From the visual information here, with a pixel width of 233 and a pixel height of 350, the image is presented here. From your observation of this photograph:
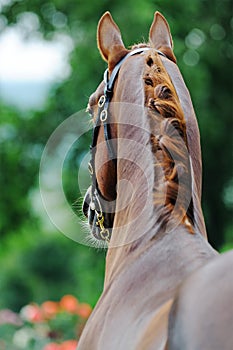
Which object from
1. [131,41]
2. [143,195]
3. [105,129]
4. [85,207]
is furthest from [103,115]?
[131,41]

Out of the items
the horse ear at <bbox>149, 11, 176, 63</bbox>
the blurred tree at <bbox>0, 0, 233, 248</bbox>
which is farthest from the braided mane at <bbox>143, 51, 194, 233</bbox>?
the blurred tree at <bbox>0, 0, 233, 248</bbox>

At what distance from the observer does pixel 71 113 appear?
13906 mm

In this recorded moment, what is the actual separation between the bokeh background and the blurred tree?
0.05 feet

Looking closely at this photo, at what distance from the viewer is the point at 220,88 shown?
1611 cm

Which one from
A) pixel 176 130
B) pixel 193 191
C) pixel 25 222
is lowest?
pixel 25 222

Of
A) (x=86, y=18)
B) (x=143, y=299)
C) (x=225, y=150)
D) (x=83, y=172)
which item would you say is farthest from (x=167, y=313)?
(x=225, y=150)

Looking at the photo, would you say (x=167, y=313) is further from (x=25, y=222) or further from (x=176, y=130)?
(x=25, y=222)

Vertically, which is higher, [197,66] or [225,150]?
[197,66]

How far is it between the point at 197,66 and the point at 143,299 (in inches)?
485

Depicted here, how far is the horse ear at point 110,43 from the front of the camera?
3.37 m

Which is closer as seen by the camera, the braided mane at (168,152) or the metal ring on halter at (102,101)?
the braided mane at (168,152)

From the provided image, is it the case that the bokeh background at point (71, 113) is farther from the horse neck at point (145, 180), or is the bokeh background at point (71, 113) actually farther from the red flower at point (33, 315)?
the horse neck at point (145, 180)

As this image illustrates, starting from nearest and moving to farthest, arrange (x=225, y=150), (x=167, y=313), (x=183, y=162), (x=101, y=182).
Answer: (x=167, y=313) → (x=183, y=162) → (x=101, y=182) → (x=225, y=150)

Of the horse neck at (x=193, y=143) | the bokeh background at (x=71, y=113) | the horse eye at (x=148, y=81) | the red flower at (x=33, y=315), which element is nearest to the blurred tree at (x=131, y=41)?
the bokeh background at (x=71, y=113)
